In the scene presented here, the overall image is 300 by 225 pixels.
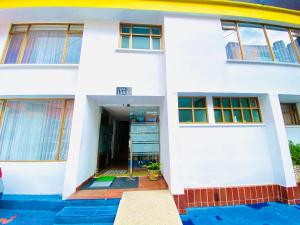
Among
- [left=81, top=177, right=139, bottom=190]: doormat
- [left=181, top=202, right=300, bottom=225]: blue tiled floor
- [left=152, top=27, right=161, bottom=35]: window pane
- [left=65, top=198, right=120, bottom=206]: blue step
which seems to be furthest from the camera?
[left=152, top=27, right=161, bottom=35]: window pane

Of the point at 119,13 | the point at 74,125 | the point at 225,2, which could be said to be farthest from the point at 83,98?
the point at 225,2

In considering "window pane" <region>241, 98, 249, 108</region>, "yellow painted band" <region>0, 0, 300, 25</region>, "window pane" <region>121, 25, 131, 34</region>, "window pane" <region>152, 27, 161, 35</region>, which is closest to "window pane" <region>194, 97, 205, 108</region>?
"window pane" <region>241, 98, 249, 108</region>

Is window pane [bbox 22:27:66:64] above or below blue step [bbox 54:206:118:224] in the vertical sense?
above

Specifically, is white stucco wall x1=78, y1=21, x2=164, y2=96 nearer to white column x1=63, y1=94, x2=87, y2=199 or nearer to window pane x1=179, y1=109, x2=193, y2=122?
white column x1=63, y1=94, x2=87, y2=199

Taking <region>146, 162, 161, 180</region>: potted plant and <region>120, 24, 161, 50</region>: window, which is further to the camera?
<region>120, 24, 161, 50</region>: window

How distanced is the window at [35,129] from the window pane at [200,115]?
4.11 m

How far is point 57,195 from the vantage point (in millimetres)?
3785

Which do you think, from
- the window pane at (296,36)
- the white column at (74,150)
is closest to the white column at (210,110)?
the white column at (74,150)

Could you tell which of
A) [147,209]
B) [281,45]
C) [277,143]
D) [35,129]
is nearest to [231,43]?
[281,45]

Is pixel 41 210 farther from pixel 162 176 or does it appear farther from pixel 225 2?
pixel 225 2

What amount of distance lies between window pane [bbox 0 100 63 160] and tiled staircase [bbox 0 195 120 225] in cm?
111

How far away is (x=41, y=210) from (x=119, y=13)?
621 cm

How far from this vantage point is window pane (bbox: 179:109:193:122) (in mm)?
4168

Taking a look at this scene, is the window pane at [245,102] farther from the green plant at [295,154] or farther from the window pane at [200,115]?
the green plant at [295,154]
